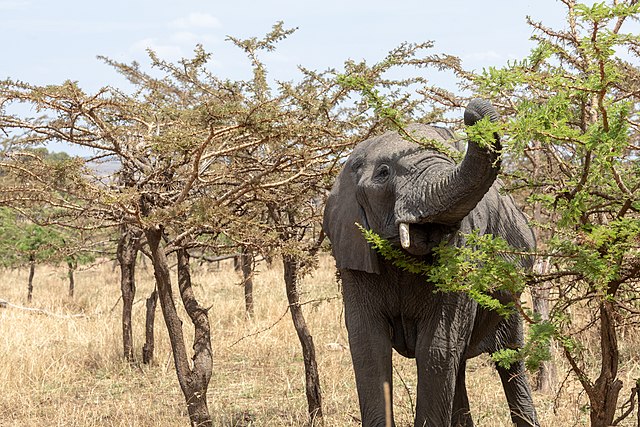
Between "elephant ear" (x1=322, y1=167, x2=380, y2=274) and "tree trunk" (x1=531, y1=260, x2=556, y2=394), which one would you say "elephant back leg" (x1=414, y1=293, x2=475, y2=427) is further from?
"tree trunk" (x1=531, y1=260, x2=556, y2=394)

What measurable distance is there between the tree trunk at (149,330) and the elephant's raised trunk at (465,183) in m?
6.11

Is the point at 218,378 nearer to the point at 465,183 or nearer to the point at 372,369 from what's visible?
the point at 372,369

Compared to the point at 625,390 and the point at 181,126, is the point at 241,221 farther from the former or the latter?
the point at 625,390

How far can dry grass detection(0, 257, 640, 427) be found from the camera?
7027 millimetres

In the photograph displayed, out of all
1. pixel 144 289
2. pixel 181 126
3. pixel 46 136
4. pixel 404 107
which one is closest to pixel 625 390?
pixel 404 107

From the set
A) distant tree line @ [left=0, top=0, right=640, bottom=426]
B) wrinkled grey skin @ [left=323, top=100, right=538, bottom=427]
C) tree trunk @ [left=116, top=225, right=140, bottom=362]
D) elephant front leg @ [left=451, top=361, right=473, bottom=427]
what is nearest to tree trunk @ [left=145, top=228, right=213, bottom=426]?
distant tree line @ [left=0, top=0, right=640, bottom=426]

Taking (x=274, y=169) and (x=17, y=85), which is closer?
(x=17, y=85)

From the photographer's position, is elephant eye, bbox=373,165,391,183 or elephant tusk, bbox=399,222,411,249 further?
elephant eye, bbox=373,165,391,183

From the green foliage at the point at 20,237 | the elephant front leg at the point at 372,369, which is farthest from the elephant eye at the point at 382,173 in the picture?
the green foliage at the point at 20,237

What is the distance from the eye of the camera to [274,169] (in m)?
6.03

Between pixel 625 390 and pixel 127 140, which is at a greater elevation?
pixel 127 140

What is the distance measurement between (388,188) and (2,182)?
384 cm

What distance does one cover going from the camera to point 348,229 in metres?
4.69

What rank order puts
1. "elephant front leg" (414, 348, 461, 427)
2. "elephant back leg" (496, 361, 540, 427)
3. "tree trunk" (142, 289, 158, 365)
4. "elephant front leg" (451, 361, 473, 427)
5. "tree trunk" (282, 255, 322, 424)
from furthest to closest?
"tree trunk" (142, 289, 158, 365) < "tree trunk" (282, 255, 322, 424) < "elephant front leg" (451, 361, 473, 427) < "elephant back leg" (496, 361, 540, 427) < "elephant front leg" (414, 348, 461, 427)
